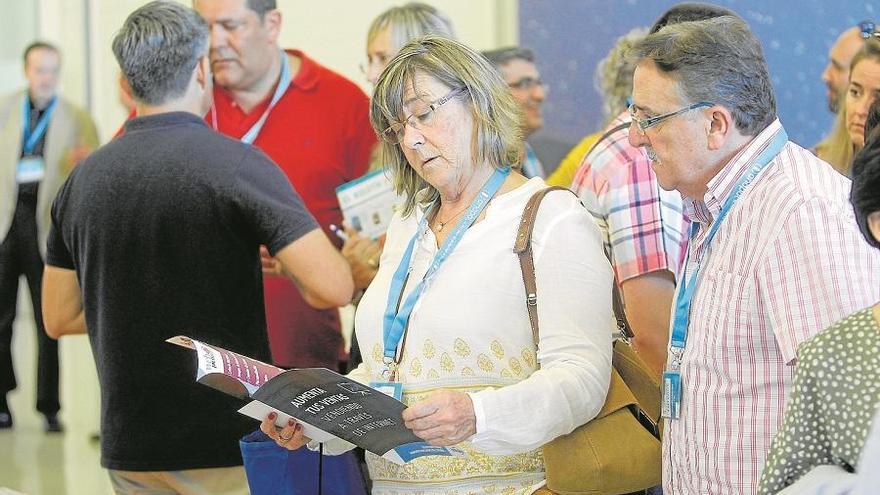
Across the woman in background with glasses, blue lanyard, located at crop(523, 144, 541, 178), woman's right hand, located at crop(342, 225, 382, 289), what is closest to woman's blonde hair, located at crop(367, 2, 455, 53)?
the woman in background with glasses

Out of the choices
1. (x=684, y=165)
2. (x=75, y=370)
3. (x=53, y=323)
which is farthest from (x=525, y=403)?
(x=75, y=370)

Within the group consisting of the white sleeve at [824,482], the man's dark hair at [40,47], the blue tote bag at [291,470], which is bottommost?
the blue tote bag at [291,470]

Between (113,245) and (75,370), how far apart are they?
4.89 metres

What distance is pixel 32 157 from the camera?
23.4 ft

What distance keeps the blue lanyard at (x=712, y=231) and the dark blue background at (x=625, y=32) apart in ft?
8.56

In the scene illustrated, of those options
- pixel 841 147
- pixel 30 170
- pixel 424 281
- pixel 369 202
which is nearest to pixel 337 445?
pixel 424 281

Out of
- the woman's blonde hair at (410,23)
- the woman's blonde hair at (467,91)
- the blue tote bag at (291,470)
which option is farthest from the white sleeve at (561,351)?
the woman's blonde hair at (410,23)

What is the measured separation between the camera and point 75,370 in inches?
302

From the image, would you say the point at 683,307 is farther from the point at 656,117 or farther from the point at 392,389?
the point at 392,389

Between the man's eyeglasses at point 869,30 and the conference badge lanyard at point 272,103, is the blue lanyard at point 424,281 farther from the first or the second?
the conference badge lanyard at point 272,103

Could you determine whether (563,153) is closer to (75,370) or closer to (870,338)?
(75,370)

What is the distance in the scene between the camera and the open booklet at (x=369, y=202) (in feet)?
11.9

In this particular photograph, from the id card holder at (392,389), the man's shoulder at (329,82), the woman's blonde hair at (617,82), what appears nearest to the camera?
the id card holder at (392,389)

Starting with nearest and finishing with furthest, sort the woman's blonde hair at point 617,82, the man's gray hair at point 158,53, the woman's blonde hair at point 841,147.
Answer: the man's gray hair at point 158,53 < the woman's blonde hair at point 617,82 < the woman's blonde hair at point 841,147
